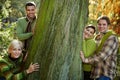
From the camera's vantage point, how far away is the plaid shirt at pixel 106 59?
19.3 ft

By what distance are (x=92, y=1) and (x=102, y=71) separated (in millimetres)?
5015

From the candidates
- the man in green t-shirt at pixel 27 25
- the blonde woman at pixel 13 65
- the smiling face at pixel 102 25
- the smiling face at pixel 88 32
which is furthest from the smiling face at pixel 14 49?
the smiling face at pixel 102 25

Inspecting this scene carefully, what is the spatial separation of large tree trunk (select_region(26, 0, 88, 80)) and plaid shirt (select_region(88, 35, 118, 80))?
0.35 meters

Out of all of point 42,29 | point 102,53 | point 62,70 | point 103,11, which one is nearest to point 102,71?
point 102,53

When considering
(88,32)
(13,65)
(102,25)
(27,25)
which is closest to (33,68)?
(13,65)

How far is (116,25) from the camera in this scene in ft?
35.4

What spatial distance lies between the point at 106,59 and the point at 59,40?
103cm

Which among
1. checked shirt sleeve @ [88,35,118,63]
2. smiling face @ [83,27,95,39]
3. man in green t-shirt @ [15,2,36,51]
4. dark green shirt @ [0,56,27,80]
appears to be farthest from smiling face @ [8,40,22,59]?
checked shirt sleeve @ [88,35,118,63]

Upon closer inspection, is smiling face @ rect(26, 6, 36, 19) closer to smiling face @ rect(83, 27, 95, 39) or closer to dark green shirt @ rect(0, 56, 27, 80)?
dark green shirt @ rect(0, 56, 27, 80)

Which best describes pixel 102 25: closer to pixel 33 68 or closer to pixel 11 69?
pixel 33 68

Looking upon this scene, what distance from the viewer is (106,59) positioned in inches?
237

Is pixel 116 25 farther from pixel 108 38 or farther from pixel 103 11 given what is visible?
pixel 108 38

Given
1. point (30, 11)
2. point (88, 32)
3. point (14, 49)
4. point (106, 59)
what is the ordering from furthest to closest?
point (30, 11)
point (88, 32)
point (106, 59)
point (14, 49)

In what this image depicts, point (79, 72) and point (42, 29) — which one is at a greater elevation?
point (42, 29)
